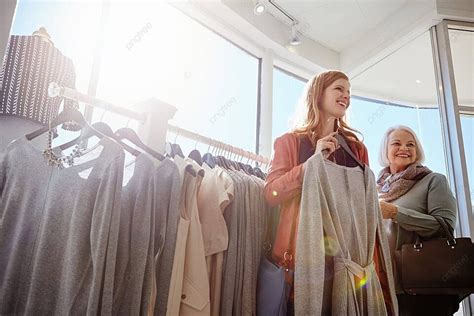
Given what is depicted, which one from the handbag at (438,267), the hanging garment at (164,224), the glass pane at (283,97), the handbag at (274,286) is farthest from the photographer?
the glass pane at (283,97)

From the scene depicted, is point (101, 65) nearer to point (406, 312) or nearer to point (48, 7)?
point (48, 7)

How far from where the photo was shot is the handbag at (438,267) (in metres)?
1.44

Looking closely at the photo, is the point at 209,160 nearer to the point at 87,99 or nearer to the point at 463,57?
the point at 87,99

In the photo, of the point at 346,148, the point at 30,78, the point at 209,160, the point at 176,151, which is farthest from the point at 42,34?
the point at 346,148

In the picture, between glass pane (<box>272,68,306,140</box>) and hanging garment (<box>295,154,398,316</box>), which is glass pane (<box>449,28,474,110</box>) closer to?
glass pane (<box>272,68,306,140</box>)

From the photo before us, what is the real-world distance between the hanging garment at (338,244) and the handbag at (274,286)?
59mm

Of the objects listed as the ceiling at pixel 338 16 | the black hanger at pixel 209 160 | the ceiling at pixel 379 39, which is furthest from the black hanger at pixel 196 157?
the ceiling at pixel 338 16

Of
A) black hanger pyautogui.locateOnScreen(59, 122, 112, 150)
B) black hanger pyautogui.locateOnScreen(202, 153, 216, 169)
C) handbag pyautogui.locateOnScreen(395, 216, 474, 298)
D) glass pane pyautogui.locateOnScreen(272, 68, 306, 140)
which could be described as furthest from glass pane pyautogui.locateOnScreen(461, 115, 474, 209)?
black hanger pyautogui.locateOnScreen(59, 122, 112, 150)

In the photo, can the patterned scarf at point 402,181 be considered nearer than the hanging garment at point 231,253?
No

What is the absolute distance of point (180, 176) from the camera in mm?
1102

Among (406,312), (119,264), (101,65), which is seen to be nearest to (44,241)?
(119,264)

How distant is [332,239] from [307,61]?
1923 millimetres

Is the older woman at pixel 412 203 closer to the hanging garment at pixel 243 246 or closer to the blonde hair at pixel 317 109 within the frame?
the blonde hair at pixel 317 109

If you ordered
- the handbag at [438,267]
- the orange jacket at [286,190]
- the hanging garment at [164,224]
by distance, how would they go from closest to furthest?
1. the hanging garment at [164,224]
2. the orange jacket at [286,190]
3. the handbag at [438,267]
